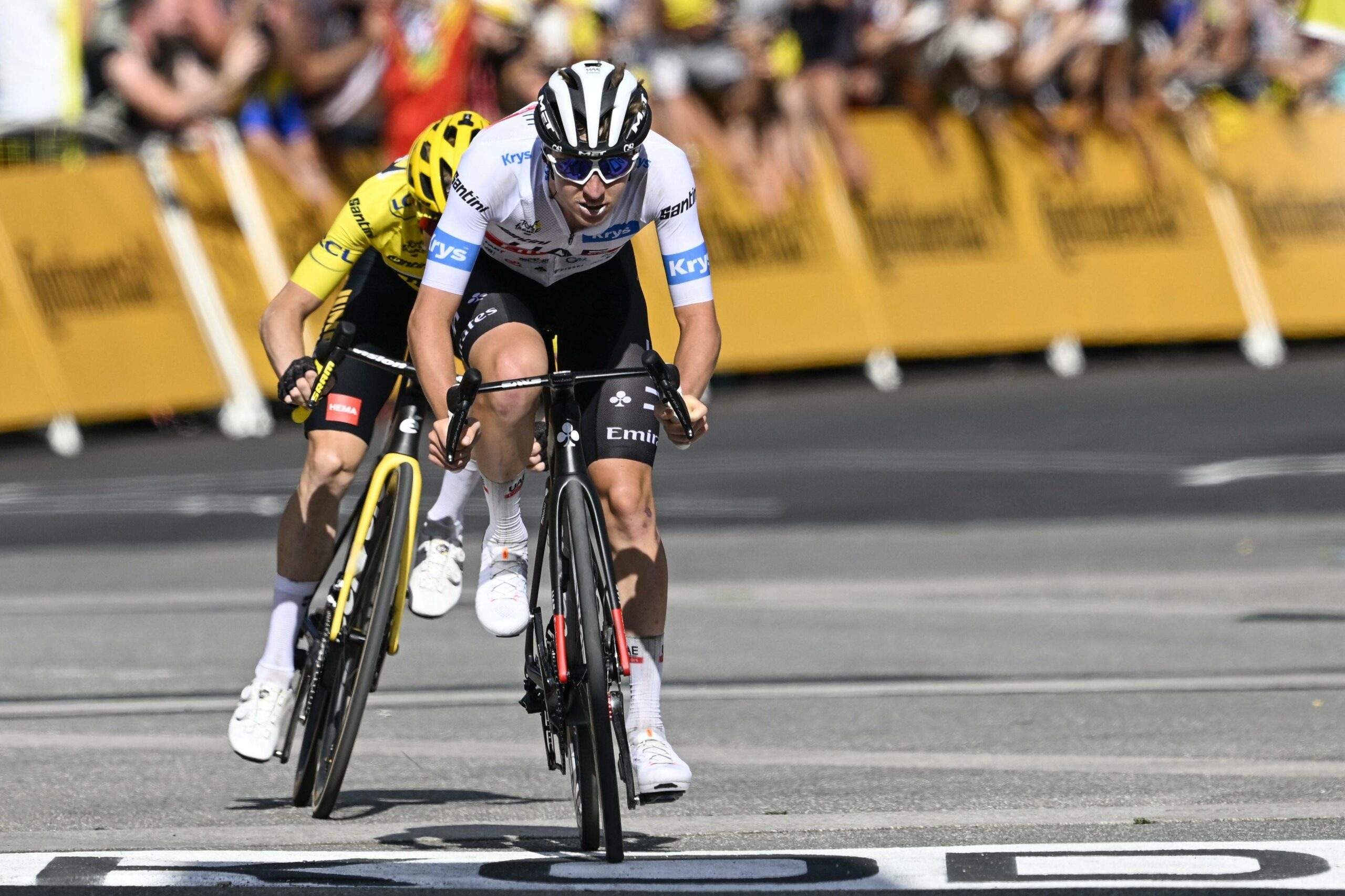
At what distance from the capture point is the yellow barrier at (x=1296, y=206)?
18.9 meters

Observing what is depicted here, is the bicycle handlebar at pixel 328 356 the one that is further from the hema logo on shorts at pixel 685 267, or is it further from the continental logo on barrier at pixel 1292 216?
the continental logo on barrier at pixel 1292 216

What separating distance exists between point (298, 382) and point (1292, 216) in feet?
46.7

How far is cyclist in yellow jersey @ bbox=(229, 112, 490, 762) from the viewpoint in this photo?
6387 mm

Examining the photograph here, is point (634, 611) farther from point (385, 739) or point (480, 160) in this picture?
point (385, 739)

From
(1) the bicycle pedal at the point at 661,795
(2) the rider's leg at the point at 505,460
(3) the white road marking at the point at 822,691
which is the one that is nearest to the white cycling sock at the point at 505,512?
(2) the rider's leg at the point at 505,460

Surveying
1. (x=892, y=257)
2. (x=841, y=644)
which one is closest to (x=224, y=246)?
(x=892, y=257)

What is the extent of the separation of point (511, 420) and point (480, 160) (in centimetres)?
66

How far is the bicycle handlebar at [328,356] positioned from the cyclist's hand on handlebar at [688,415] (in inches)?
46.0

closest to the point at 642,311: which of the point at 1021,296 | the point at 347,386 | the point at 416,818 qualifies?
the point at 347,386

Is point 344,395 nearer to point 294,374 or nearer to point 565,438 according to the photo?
point 294,374

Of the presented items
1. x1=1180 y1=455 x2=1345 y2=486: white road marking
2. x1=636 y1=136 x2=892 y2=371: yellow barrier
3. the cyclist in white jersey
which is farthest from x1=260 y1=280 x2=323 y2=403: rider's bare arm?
x1=636 y1=136 x2=892 y2=371: yellow barrier

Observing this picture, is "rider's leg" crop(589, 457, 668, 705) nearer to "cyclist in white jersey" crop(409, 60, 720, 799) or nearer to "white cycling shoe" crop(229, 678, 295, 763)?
"cyclist in white jersey" crop(409, 60, 720, 799)

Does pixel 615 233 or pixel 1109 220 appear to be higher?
pixel 1109 220

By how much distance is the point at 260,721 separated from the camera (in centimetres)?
651
